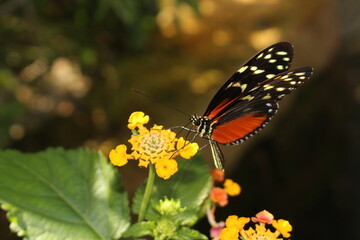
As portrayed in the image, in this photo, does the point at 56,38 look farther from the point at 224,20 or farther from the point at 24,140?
the point at 224,20

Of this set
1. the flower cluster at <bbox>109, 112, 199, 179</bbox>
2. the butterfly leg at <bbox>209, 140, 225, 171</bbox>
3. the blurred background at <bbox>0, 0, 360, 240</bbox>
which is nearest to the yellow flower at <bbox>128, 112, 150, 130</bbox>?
the flower cluster at <bbox>109, 112, 199, 179</bbox>

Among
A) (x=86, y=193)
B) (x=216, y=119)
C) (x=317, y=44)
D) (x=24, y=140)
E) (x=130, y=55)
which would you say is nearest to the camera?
(x=86, y=193)

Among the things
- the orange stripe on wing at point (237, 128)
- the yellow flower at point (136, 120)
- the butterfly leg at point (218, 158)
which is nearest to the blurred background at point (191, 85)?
the orange stripe on wing at point (237, 128)

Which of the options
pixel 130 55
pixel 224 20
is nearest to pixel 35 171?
pixel 130 55

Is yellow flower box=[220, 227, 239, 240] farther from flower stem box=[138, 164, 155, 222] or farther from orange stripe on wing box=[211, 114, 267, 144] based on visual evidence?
orange stripe on wing box=[211, 114, 267, 144]

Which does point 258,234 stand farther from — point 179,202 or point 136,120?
point 136,120

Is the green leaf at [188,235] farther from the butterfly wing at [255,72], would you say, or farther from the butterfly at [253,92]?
the butterfly wing at [255,72]
